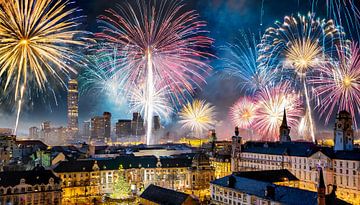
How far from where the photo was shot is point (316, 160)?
90.9m

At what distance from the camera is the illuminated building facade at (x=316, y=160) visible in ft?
267

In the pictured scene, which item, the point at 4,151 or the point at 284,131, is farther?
the point at 4,151

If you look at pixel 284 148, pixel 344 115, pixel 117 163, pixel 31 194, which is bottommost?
pixel 31 194

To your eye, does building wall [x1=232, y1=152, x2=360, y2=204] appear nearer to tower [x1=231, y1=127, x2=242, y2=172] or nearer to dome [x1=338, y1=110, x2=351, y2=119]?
tower [x1=231, y1=127, x2=242, y2=172]

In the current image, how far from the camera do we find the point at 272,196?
60.8 m

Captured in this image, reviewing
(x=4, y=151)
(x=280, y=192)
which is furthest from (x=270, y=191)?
(x=4, y=151)

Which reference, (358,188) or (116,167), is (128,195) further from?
(358,188)

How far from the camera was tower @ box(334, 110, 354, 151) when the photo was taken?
→ 9175 centimetres

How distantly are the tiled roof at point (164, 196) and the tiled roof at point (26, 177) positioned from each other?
73.6ft

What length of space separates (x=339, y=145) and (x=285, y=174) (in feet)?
67.4

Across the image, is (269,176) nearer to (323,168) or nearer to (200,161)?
(323,168)

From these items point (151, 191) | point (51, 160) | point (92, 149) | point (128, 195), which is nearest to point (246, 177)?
point (151, 191)

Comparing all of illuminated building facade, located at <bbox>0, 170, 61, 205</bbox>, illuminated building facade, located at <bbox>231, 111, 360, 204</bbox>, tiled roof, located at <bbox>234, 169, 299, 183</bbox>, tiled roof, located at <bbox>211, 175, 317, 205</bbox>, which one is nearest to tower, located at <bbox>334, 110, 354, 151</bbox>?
illuminated building facade, located at <bbox>231, 111, 360, 204</bbox>

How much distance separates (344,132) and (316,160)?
10.2 meters
